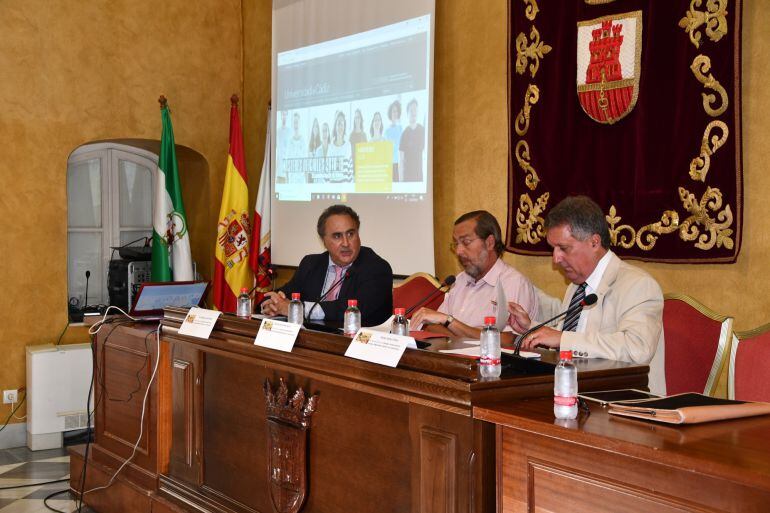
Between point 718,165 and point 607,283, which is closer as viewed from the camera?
point 607,283

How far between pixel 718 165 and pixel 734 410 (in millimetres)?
1752

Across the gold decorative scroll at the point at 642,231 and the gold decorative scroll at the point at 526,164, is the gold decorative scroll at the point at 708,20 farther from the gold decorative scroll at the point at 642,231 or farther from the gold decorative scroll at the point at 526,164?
the gold decorative scroll at the point at 526,164

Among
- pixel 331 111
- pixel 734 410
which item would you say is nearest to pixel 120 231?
pixel 331 111

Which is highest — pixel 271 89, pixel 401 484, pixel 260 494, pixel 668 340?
pixel 271 89

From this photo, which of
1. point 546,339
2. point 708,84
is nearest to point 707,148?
point 708,84

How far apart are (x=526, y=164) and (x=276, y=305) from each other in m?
1.43

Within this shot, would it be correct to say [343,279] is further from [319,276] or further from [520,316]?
[520,316]

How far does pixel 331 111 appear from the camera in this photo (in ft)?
17.5

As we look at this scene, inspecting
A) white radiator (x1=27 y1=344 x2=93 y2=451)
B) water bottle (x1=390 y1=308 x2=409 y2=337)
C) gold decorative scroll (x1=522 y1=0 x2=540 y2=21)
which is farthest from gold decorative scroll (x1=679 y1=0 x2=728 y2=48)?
white radiator (x1=27 y1=344 x2=93 y2=451)

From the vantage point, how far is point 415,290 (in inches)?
170

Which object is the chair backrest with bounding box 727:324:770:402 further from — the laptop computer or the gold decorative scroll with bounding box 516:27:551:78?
the laptop computer

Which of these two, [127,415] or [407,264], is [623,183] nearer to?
[407,264]

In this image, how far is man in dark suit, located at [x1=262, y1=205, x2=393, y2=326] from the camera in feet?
12.0

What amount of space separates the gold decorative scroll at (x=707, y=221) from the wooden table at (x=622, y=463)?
162cm
